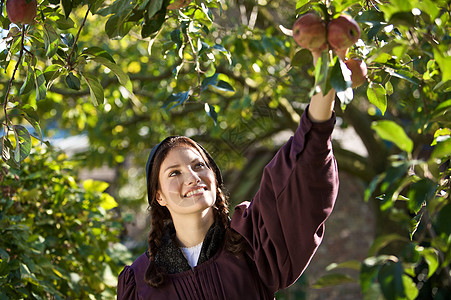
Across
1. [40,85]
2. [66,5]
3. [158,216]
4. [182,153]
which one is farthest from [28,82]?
[158,216]

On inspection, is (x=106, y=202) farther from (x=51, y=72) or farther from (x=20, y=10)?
(x=20, y=10)

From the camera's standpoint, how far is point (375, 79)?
1.43 m

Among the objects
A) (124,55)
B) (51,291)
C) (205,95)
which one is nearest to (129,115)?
(124,55)

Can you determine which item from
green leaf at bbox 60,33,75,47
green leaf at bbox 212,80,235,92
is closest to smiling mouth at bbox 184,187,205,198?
green leaf at bbox 212,80,235,92

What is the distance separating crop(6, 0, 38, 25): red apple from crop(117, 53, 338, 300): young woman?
527 mm

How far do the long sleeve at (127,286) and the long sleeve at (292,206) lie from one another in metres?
0.35

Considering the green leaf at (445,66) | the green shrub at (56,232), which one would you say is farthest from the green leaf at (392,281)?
the green shrub at (56,232)

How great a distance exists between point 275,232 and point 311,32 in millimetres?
551

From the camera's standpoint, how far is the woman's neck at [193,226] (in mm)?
1656

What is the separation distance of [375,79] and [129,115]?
416 cm

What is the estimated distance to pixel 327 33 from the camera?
1042 mm

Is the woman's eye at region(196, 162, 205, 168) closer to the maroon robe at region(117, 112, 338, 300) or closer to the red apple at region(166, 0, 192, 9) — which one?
the maroon robe at region(117, 112, 338, 300)

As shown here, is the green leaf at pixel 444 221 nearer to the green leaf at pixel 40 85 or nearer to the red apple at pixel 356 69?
the red apple at pixel 356 69

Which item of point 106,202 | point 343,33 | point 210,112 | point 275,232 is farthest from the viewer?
point 106,202
